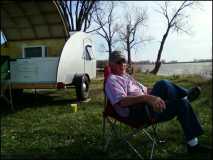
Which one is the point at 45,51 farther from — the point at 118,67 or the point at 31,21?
the point at 118,67

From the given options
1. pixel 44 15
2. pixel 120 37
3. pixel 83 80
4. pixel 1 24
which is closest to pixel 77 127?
pixel 83 80

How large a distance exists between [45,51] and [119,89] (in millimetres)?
Result: 8120

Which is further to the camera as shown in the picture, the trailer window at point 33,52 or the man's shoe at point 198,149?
the trailer window at point 33,52

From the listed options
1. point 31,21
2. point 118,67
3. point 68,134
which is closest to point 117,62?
point 118,67

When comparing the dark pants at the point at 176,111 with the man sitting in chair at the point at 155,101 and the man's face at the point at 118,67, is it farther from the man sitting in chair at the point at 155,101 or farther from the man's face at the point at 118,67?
the man's face at the point at 118,67

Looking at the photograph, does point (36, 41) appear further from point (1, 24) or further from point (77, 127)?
point (77, 127)

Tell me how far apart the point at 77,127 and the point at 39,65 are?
3.60 metres

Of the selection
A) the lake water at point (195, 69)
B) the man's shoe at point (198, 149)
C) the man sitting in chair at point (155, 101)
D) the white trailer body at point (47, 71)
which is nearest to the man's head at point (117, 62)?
the man sitting in chair at point (155, 101)

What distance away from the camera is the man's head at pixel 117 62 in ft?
17.8

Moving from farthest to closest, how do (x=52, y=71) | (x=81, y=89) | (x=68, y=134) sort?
(x=81, y=89) < (x=52, y=71) < (x=68, y=134)

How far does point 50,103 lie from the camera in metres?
11.3

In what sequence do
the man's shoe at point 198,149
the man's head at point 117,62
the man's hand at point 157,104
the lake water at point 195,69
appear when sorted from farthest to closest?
the lake water at point 195,69 → the man's head at point 117,62 → the man's shoe at point 198,149 → the man's hand at point 157,104

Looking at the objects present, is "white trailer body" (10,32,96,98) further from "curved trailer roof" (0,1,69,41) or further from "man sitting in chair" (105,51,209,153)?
"man sitting in chair" (105,51,209,153)

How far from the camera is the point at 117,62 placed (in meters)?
5.46
